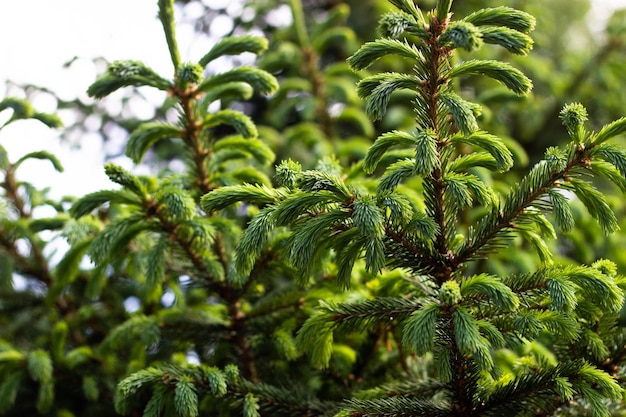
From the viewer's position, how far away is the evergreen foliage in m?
1.52

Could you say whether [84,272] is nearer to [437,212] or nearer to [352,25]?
[437,212]

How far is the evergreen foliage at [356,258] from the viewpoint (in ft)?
4.99

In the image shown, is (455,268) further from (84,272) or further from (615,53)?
(615,53)

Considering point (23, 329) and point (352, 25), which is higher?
point (352, 25)

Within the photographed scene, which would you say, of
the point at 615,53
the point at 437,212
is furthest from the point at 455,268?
the point at 615,53

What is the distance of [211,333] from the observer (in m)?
2.19

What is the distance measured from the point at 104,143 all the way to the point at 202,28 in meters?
1.02

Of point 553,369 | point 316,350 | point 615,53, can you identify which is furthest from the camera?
point 615,53

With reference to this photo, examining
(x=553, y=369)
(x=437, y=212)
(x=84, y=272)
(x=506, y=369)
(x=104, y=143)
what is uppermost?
(x=104, y=143)

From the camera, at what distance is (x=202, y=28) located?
4.44m

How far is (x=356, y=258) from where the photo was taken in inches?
65.2

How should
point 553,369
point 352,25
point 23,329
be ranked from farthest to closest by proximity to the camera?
point 352,25, point 23,329, point 553,369

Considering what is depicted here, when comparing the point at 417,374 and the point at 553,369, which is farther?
the point at 417,374

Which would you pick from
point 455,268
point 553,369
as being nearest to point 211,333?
point 455,268
